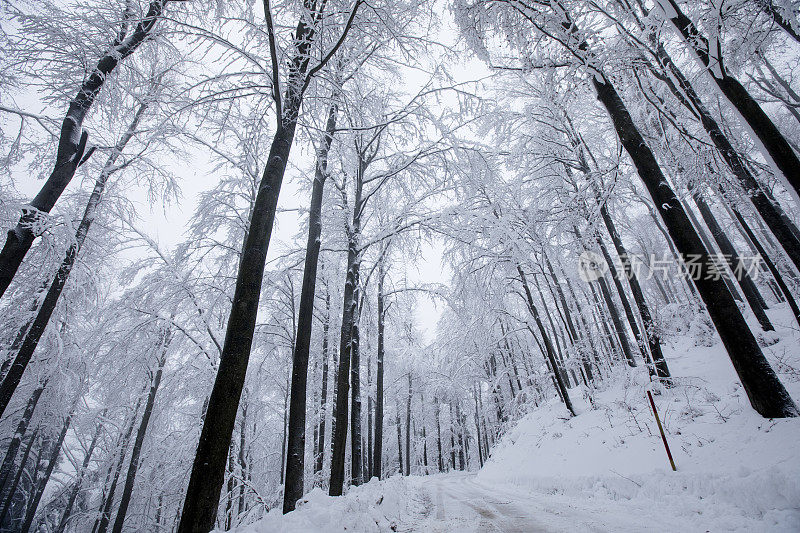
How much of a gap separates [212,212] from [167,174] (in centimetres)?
170

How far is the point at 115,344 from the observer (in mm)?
8602

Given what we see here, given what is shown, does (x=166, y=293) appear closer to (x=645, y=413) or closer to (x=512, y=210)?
(x=512, y=210)

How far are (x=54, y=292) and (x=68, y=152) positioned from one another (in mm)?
4487

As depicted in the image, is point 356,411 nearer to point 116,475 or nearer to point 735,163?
point 735,163

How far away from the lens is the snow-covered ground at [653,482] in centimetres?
302

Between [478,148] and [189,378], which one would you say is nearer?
[478,148]

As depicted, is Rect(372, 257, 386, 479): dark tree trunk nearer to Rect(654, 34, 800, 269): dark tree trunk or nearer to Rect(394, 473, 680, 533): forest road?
Rect(394, 473, 680, 533): forest road

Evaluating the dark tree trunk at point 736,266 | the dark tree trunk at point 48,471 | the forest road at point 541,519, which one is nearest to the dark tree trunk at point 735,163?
the dark tree trunk at point 736,266

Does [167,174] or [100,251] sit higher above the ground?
[167,174]

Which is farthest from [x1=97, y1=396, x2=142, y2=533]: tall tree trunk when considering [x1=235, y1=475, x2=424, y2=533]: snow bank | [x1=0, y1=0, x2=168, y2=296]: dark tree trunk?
[x1=235, y1=475, x2=424, y2=533]: snow bank

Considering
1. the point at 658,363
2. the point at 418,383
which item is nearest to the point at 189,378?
the point at 658,363

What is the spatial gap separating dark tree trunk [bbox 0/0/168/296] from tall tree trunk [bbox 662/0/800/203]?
26.3ft

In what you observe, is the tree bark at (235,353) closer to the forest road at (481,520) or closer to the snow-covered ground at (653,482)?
the snow-covered ground at (653,482)

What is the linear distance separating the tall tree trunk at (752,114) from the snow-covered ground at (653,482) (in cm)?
313
